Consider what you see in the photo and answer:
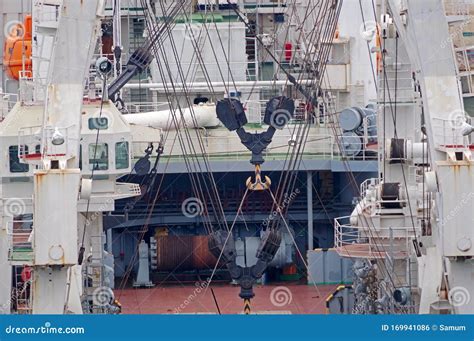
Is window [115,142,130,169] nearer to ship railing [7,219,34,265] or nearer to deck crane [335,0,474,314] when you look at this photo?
ship railing [7,219,34,265]

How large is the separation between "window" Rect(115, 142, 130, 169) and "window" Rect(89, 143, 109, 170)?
0.59 feet

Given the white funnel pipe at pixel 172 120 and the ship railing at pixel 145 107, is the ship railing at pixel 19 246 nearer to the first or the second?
the white funnel pipe at pixel 172 120

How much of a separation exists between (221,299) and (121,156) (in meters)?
6.63

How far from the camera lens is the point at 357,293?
120 feet

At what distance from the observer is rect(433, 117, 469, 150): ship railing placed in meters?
29.4

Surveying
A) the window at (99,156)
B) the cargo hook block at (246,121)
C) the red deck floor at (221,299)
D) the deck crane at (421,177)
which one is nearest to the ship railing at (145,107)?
the red deck floor at (221,299)

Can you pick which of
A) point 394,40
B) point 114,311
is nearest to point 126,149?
point 114,311

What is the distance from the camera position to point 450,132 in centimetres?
2948

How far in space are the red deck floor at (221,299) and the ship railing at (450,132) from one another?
38.7ft

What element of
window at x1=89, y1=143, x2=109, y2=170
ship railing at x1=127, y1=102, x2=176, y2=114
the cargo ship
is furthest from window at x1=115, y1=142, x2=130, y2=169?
ship railing at x1=127, y1=102, x2=176, y2=114

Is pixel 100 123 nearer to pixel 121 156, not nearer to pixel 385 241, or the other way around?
pixel 121 156

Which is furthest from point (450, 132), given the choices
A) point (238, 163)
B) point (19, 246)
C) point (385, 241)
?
point (238, 163)

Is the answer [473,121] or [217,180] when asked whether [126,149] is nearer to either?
[473,121]

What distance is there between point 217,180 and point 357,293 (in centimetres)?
1214
